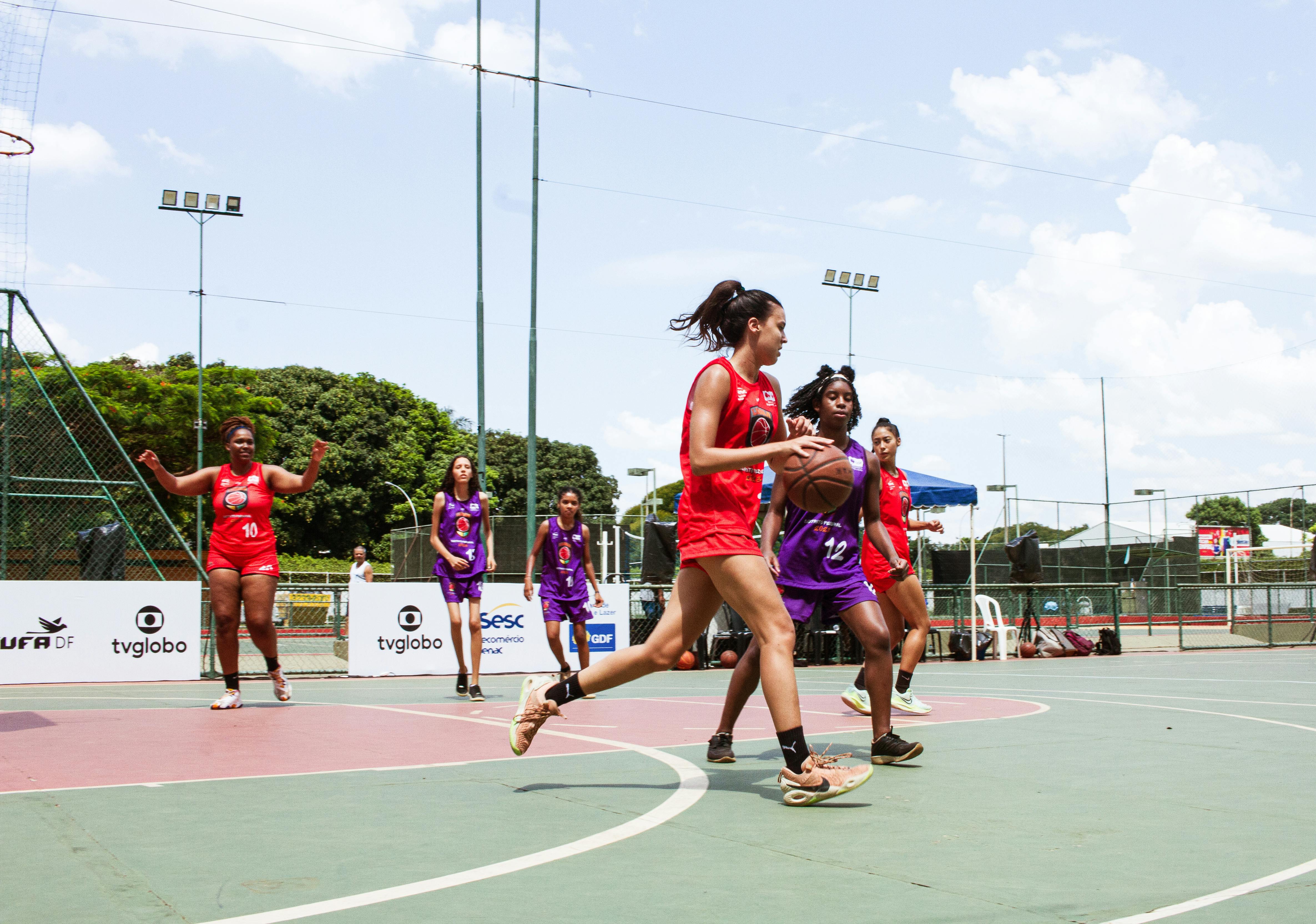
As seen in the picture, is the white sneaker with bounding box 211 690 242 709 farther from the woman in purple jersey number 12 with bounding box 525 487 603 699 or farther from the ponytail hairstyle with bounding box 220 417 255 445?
the woman in purple jersey number 12 with bounding box 525 487 603 699

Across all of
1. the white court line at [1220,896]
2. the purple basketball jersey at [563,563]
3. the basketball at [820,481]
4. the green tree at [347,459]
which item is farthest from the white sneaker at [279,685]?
the green tree at [347,459]

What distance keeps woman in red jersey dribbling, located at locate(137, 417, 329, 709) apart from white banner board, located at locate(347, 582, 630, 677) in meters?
5.13

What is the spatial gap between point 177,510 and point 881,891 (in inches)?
1720

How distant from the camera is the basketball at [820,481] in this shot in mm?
5004

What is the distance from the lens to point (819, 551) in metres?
6.08

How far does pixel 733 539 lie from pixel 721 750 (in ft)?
4.74

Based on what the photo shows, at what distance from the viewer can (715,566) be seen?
4.75 metres

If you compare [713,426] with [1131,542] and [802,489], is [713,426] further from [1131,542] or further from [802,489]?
[1131,542]

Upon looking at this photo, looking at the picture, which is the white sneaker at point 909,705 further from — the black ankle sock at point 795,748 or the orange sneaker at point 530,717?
the black ankle sock at point 795,748

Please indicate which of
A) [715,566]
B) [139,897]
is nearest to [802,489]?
[715,566]

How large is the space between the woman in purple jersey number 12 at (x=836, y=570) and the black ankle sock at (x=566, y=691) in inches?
35.8

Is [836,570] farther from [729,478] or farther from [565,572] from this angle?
[565,572]

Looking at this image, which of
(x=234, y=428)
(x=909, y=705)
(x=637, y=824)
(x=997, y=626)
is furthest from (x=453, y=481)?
(x=997, y=626)

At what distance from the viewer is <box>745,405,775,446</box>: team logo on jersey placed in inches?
194
